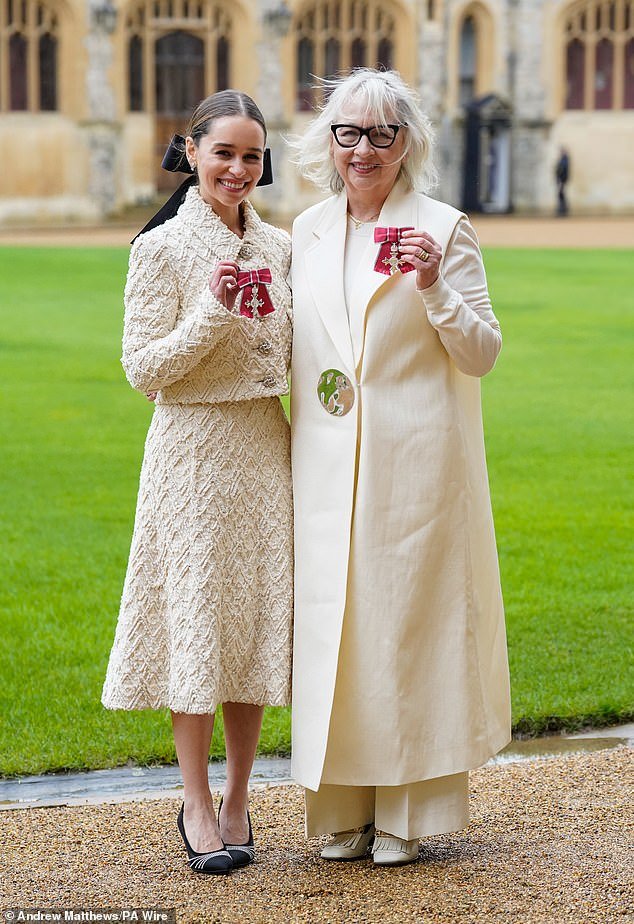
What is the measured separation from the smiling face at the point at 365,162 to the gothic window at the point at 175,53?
31.2 metres

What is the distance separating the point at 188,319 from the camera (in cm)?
330

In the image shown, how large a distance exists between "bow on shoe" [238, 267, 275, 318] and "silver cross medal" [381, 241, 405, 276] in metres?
0.26

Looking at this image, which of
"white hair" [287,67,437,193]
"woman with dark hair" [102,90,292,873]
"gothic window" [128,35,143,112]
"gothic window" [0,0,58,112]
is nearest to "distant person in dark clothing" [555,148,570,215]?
"gothic window" [128,35,143,112]

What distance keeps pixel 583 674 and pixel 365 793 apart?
6.52 ft

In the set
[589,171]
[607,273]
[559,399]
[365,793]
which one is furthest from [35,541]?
[589,171]

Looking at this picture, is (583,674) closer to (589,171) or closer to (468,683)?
(468,683)

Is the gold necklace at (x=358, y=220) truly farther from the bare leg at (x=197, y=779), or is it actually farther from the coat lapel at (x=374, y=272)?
the bare leg at (x=197, y=779)

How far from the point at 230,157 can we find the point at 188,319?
401 millimetres

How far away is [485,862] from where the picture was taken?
3.56m

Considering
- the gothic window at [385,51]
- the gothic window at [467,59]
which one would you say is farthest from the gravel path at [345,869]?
the gothic window at [467,59]

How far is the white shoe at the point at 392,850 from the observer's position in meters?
3.50

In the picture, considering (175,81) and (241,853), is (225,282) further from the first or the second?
(175,81)

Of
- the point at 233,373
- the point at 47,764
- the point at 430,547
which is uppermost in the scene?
the point at 233,373

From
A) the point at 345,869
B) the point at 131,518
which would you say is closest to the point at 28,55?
the point at 131,518
